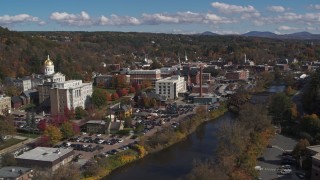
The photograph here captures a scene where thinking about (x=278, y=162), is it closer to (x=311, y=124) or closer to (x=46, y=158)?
(x=311, y=124)

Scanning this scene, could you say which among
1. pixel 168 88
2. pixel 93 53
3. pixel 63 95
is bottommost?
pixel 168 88

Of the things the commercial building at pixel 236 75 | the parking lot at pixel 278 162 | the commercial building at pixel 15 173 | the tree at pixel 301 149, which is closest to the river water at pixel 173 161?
Answer: the parking lot at pixel 278 162

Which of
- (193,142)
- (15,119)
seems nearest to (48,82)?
(15,119)

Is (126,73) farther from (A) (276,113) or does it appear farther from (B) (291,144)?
(B) (291,144)

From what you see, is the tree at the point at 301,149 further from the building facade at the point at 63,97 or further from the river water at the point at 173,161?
the building facade at the point at 63,97

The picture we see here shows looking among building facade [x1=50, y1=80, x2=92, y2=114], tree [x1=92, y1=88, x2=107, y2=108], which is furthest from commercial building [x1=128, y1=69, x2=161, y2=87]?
building facade [x1=50, y1=80, x2=92, y2=114]

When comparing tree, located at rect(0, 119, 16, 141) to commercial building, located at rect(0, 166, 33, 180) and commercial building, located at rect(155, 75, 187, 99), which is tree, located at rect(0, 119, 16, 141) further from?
commercial building, located at rect(155, 75, 187, 99)

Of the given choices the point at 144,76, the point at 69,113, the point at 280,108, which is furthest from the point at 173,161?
the point at 144,76
